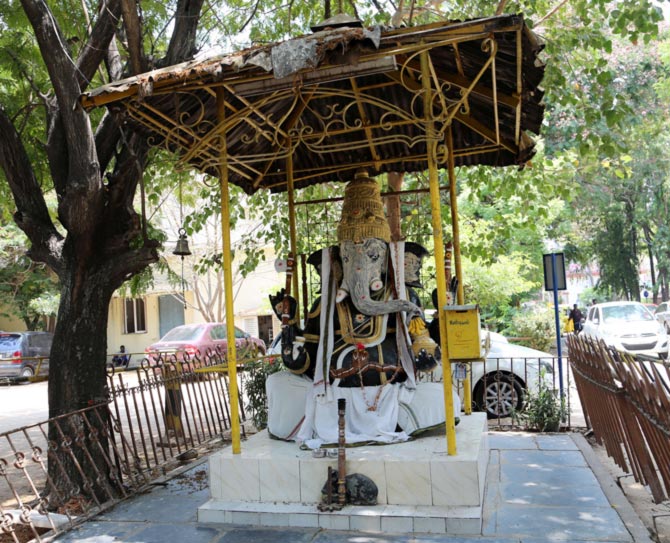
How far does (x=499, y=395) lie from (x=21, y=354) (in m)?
18.4

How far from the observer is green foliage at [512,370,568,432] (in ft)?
26.9

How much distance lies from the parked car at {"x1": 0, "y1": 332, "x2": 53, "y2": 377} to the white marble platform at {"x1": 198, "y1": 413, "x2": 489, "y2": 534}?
59.4ft

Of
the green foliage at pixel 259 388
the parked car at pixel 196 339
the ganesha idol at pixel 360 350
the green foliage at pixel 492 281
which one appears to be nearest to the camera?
the ganesha idol at pixel 360 350

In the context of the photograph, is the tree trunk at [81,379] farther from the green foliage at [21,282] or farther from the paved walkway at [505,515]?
the green foliage at [21,282]

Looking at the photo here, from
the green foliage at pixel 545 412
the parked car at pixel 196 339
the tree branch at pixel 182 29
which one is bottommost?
the green foliage at pixel 545 412

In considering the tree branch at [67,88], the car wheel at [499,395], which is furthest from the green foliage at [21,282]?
the car wheel at [499,395]

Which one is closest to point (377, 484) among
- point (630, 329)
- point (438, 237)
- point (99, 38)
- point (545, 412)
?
point (438, 237)

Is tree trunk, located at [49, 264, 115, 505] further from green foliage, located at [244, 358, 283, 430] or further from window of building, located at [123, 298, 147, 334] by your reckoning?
window of building, located at [123, 298, 147, 334]

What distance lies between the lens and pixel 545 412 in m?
8.25

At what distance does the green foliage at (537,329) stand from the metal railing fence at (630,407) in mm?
9342

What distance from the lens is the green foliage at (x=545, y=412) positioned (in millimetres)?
8211

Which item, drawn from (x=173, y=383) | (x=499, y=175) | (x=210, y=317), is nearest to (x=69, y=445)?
(x=173, y=383)

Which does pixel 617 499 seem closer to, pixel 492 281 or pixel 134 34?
pixel 134 34

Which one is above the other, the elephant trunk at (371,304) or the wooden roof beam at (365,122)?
the wooden roof beam at (365,122)
